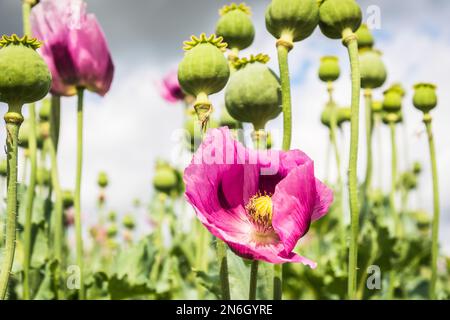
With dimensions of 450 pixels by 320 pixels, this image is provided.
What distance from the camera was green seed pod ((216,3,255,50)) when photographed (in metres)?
1.45

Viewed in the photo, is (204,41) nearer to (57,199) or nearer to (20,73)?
(20,73)

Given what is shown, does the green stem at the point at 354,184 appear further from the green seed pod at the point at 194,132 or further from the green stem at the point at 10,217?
the green stem at the point at 10,217

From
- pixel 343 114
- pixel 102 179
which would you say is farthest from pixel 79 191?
pixel 102 179

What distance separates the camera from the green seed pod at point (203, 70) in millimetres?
1024

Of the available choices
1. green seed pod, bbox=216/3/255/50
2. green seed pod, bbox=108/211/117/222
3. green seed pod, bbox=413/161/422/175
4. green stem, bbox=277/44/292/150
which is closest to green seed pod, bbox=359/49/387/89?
green seed pod, bbox=216/3/255/50

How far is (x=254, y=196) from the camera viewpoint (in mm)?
995

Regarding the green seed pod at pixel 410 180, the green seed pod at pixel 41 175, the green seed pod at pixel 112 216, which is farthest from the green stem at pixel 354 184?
the green seed pod at pixel 112 216

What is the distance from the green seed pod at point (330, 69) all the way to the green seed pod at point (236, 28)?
679 mm

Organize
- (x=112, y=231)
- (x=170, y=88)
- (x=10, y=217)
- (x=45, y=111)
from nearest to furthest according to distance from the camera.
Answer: (x=10, y=217) → (x=45, y=111) → (x=170, y=88) → (x=112, y=231)

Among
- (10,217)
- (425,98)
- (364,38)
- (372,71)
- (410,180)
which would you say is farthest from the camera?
(410,180)

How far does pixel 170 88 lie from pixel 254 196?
8.06 ft

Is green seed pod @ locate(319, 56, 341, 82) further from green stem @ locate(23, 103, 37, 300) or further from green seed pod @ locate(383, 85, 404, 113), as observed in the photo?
green stem @ locate(23, 103, 37, 300)

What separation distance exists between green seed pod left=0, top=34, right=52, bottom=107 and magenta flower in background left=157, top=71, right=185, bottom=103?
2360mm
